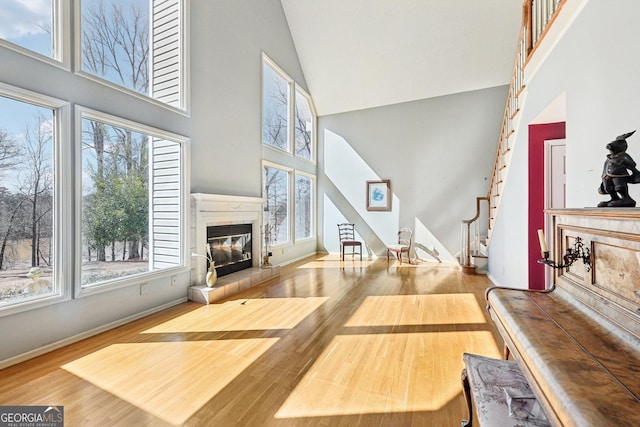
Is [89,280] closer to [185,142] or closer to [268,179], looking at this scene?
[185,142]

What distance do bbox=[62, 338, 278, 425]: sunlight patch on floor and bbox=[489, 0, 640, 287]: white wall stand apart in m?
2.89

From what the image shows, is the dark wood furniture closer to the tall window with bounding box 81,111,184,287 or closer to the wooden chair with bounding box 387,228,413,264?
the tall window with bounding box 81,111,184,287

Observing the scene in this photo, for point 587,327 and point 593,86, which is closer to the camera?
point 587,327

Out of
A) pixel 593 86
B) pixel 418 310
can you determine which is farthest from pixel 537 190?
pixel 418 310

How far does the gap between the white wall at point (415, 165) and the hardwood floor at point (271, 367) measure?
10.8 feet

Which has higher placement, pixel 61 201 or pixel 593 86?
pixel 593 86

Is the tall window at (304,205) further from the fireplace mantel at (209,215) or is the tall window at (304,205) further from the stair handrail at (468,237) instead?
the stair handrail at (468,237)

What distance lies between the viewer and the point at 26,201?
248cm

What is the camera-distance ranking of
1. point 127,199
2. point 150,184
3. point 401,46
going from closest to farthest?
1. point 127,199
2. point 150,184
3. point 401,46

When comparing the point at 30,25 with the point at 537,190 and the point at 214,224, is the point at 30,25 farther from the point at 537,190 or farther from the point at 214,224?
the point at 537,190

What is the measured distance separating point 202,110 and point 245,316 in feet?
9.80

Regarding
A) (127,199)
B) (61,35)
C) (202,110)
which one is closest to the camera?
(61,35)

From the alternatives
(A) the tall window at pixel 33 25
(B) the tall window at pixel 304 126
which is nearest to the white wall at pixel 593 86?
(A) the tall window at pixel 33 25

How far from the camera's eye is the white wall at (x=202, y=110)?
248cm
